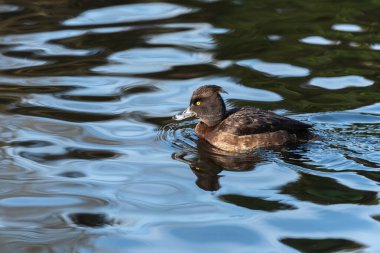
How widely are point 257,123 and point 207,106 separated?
799 mm

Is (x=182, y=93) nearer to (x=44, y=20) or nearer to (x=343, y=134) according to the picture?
(x=343, y=134)

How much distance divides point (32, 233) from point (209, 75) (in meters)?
5.54

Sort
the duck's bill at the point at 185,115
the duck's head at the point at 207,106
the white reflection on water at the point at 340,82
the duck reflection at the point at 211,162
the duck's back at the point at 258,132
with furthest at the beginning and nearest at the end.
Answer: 1. the white reflection on water at the point at 340,82
2. the duck's bill at the point at 185,115
3. the duck's head at the point at 207,106
4. the duck's back at the point at 258,132
5. the duck reflection at the point at 211,162

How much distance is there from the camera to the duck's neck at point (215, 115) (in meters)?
11.1

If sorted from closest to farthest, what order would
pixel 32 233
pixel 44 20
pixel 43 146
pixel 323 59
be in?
pixel 32 233 → pixel 43 146 → pixel 323 59 → pixel 44 20

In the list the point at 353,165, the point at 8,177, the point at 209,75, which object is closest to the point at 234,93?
the point at 209,75

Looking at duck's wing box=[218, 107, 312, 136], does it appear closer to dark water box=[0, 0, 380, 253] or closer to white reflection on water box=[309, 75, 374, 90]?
dark water box=[0, 0, 380, 253]

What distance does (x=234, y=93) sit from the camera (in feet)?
41.1

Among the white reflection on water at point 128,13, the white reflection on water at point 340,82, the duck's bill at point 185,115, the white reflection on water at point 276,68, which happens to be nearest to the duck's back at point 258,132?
the duck's bill at point 185,115

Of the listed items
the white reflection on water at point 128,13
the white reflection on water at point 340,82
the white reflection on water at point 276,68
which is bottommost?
the white reflection on water at point 340,82

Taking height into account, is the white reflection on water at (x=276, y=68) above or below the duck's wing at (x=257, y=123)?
above

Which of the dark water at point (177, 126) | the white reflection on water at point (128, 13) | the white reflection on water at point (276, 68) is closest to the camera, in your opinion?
the dark water at point (177, 126)

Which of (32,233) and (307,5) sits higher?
(307,5)

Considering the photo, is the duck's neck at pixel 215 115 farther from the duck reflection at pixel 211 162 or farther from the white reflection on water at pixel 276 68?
the white reflection on water at pixel 276 68
